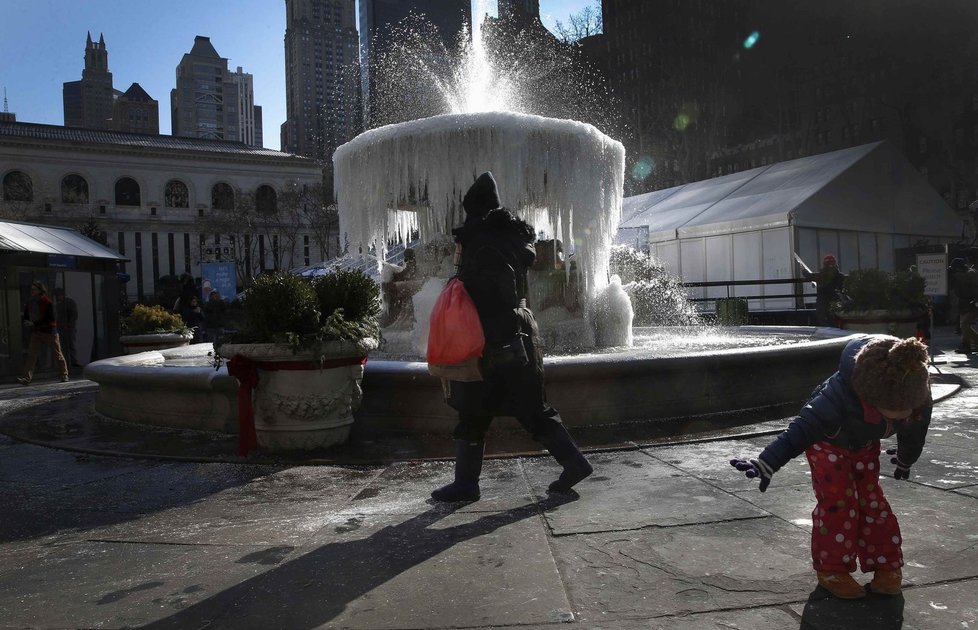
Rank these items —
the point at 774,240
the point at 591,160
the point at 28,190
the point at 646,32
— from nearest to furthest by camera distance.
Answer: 1. the point at 591,160
2. the point at 774,240
3. the point at 646,32
4. the point at 28,190

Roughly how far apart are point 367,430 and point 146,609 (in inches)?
133

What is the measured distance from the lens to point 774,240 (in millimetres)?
21031

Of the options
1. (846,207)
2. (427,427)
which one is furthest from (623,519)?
(846,207)

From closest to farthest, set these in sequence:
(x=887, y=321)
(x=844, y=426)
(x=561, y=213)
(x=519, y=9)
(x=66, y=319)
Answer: (x=844, y=426) < (x=561, y=213) < (x=887, y=321) < (x=66, y=319) < (x=519, y=9)

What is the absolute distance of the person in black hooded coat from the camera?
387 centimetres

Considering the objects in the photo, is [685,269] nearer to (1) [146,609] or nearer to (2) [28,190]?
(1) [146,609]

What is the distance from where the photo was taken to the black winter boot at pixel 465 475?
4051 mm

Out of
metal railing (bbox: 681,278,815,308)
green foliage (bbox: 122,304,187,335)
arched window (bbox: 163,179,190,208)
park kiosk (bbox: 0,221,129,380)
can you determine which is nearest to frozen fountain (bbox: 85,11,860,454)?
green foliage (bbox: 122,304,187,335)

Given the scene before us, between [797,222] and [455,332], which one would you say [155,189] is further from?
[455,332]

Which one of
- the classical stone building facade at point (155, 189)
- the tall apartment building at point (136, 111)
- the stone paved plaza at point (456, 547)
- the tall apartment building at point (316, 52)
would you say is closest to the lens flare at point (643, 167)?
the classical stone building facade at point (155, 189)

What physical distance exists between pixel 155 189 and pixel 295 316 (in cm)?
7760

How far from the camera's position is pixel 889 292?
1110 centimetres

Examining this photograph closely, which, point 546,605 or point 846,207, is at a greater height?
point 846,207

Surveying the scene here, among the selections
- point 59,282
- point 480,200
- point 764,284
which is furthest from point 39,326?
point 764,284
